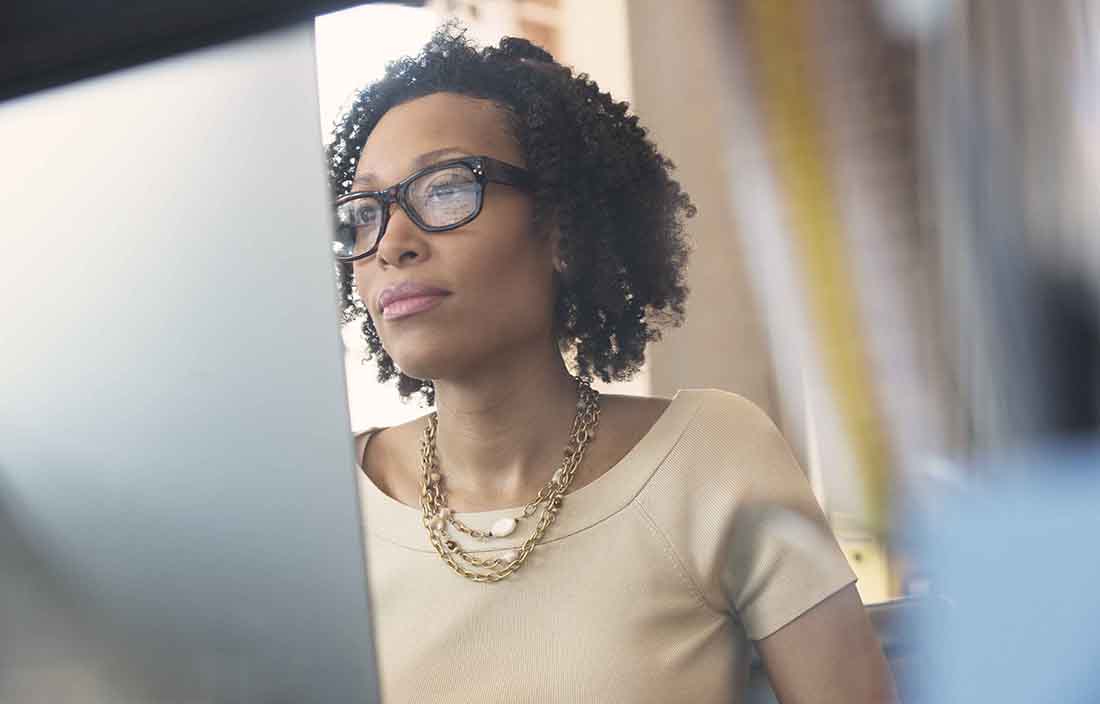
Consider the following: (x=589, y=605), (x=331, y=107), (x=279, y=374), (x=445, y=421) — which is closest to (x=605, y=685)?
(x=589, y=605)

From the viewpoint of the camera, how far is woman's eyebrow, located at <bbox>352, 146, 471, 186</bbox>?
0.75 m

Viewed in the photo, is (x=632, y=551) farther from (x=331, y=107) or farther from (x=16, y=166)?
(x=16, y=166)

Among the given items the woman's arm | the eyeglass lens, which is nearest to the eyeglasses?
the eyeglass lens

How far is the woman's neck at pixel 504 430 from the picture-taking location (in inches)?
29.2

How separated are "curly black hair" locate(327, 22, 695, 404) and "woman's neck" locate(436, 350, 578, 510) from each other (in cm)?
2

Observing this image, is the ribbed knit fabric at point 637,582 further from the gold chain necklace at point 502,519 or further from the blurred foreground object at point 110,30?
the blurred foreground object at point 110,30

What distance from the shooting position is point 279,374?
85 cm

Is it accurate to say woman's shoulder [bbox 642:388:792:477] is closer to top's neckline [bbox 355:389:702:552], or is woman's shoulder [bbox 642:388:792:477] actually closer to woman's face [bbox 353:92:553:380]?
top's neckline [bbox 355:389:702:552]

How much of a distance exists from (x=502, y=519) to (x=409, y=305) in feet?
0.54

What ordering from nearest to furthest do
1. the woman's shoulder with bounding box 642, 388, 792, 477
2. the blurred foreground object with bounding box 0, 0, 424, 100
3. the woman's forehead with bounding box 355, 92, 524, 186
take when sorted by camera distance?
1. the woman's shoulder with bounding box 642, 388, 792, 477
2. the woman's forehead with bounding box 355, 92, 524, 186
3. the blurred foreground object with bounding box 0, 0, 424, 100

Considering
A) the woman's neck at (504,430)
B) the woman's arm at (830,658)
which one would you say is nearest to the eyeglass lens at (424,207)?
the woman's neck at (504,430)

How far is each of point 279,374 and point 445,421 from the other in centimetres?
16

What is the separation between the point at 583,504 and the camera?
731 mm

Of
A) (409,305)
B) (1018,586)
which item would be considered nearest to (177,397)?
(409,305)
